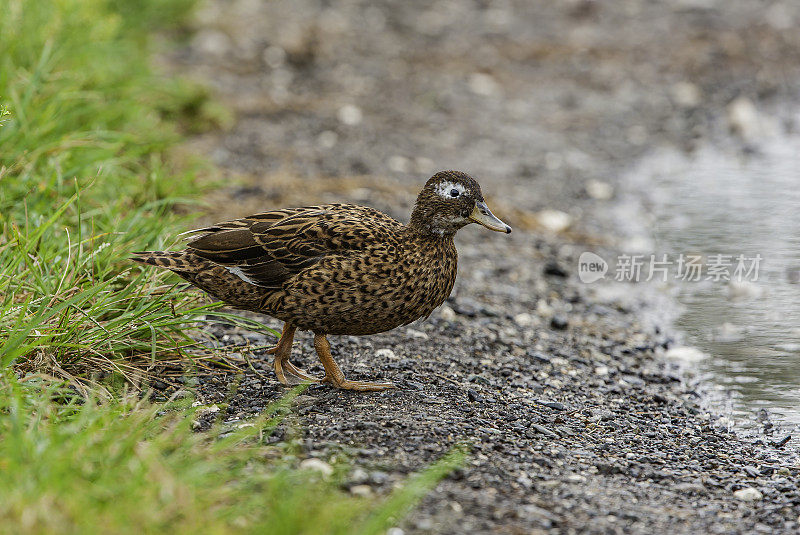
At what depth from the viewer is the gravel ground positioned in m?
4.15

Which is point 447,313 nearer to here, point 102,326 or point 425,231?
point 425,231

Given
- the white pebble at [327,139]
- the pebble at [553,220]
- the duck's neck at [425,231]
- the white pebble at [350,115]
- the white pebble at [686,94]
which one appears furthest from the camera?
the white pebble at [686,94]

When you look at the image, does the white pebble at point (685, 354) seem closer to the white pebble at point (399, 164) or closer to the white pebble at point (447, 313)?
the white pebble at point (447, 313)

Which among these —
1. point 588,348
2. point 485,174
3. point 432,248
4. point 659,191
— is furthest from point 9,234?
point 659,191

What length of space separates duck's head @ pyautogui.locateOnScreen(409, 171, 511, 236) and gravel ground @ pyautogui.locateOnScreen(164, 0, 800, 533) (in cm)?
82

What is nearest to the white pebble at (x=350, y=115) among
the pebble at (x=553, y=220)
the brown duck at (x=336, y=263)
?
the pebble at (x=553, y=220)

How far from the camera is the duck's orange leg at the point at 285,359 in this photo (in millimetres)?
4961

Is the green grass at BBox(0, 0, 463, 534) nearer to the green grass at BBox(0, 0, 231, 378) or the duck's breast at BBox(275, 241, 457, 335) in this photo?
the green grass at BBox(0, 0, 231, 378)

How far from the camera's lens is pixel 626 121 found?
33.9ft

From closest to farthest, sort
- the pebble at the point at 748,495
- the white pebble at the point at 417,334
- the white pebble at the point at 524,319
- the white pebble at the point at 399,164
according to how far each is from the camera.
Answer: the pebble at the point at 748,495 < the white pebble at the point at 417,334 < the white pebble at the point at 524,319 < the white pebble at the point at 399,164

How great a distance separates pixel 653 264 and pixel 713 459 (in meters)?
2.99

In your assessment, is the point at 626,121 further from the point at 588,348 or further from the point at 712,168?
the point at 588,348

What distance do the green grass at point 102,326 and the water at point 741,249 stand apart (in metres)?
2.61

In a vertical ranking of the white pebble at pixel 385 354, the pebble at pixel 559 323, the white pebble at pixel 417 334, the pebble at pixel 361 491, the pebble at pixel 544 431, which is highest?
the pebble at pixel 559 323
